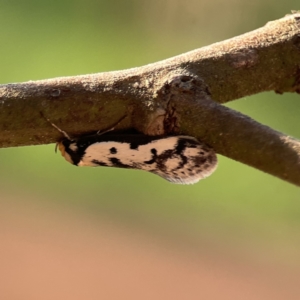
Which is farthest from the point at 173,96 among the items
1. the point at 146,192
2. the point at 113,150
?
the point at 146,192

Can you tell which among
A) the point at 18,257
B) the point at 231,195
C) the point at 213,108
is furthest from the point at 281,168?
the point at 18,257

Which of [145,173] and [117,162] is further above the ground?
[145,173]

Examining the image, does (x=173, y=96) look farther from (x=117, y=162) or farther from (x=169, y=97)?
(x=117, y=162)

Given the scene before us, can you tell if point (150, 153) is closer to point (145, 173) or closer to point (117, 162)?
point (117, 162)

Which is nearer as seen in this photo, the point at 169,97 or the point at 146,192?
the point at 169,97

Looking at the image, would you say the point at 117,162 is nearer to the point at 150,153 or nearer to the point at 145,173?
the point at 150,153

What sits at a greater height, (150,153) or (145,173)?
(145,173)

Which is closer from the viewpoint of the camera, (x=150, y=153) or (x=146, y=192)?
(x=150, y=153)

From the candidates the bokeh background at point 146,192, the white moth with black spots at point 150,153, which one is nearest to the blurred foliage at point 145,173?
the bokeh background at point 146,192

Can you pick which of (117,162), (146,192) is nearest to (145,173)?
(146,192)

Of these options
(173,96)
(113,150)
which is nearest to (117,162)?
(113,150)
